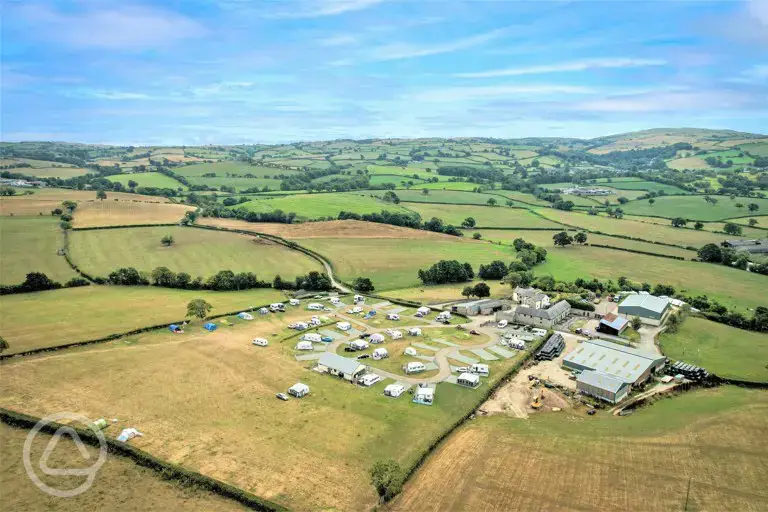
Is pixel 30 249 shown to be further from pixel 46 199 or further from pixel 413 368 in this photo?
pixel 413 368

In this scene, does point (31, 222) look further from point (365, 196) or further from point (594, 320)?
point (594, 320)

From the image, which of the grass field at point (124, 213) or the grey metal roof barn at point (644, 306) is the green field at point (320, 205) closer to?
the grass field at point (124, 213)

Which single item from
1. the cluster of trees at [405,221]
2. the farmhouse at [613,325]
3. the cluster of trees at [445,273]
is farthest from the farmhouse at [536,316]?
the cluster of trees at [405,221]

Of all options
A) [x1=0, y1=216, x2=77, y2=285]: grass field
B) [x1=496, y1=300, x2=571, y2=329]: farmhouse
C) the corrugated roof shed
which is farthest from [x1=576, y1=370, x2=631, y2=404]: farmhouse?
[x1=0, y1=216, x2=77, y2=285]: grass field

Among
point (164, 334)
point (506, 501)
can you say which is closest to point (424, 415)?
point (506, 501)

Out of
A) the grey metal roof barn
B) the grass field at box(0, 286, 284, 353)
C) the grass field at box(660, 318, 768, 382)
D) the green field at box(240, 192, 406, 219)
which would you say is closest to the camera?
the grass field at box(660, 318, 768, 382)

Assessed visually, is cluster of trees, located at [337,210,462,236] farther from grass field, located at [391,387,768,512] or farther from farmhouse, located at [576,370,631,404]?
grass field, located at [391,387,768,512]
